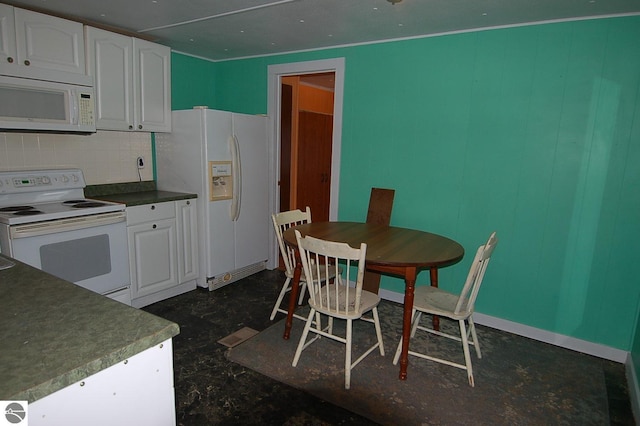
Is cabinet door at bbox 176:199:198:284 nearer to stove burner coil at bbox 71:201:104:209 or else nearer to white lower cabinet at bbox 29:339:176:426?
stove burner coil at bbox 71:201:104:209

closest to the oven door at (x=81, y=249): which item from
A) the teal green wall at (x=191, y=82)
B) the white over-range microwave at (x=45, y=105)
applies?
the white over-range microwave at (x=45, y=105)

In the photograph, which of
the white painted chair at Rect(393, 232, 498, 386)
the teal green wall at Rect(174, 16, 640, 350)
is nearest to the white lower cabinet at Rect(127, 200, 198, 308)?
the teal green wall at Rect(174, 16, 640, 350)

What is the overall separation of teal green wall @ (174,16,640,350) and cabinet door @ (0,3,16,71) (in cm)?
254

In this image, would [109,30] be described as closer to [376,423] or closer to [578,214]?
[376,423]

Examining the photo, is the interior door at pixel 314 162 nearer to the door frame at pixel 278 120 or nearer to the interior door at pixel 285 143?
the interior door at pixel 285 143

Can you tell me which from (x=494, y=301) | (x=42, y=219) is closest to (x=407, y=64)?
(x=494, y=301)

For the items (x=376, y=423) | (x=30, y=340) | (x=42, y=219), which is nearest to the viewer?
(x=30, y=340)

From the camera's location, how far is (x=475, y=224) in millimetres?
3104

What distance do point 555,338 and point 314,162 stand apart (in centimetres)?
349

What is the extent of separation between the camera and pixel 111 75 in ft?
10.3

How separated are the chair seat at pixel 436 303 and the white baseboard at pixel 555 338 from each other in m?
0.79

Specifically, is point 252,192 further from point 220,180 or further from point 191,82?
point 191,82

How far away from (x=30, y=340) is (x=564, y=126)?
10.4 ft

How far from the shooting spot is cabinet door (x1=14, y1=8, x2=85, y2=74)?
262cm
